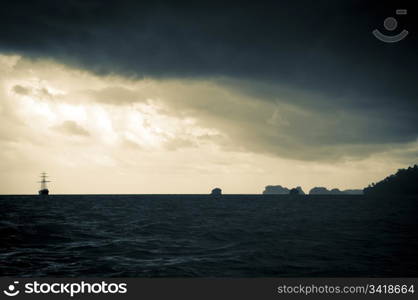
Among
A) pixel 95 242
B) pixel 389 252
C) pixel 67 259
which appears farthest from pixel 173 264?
pixel 389 252

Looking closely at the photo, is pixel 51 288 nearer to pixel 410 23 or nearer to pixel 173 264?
pixel 173 264

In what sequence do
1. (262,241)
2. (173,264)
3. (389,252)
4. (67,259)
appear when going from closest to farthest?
1. (173,264)
2. (67,259)
3. (389,252)
4. (262,241)

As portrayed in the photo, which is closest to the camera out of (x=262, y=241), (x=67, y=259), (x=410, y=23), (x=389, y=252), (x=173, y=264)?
(x=410, y=23)

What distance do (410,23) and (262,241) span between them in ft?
61.9

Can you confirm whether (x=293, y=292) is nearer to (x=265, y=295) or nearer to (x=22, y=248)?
(x=265, y=295)

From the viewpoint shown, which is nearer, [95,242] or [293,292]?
[293,292]

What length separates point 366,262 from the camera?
1655 centimetres

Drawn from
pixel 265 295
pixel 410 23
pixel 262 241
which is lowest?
pixel 262 241

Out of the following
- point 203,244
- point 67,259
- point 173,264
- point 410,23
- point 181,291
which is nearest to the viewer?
point 181,291

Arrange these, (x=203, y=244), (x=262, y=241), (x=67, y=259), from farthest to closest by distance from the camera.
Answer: (x=262, y=241) → (x=203, y=244) → (x=67, y=259)

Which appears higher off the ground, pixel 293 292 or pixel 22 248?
pixel 293 292

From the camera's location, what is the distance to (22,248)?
67.2 feet

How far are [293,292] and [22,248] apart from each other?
778 inches

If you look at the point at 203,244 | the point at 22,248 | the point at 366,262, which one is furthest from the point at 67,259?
the point at 366,262
